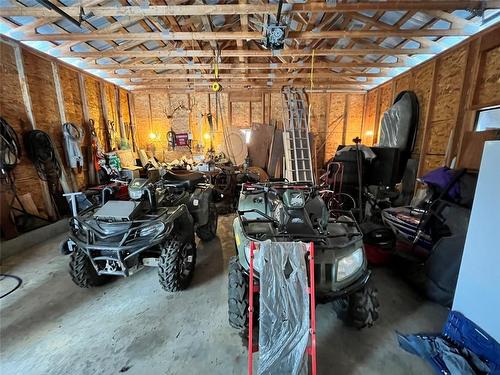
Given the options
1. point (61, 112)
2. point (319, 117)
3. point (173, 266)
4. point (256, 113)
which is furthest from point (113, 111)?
point (319, 117)

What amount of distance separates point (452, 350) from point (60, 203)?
6.32 meters

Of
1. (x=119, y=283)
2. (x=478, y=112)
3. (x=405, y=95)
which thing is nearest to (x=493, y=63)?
(x=478, y=112)

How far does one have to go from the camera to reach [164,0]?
12.2 ft

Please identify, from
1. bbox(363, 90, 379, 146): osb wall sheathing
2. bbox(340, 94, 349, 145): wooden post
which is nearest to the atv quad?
bbox(363, 90, 379, 146): osb wall sheathing

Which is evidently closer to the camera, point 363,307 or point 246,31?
point 363,307

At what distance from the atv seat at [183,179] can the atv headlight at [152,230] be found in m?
1.34

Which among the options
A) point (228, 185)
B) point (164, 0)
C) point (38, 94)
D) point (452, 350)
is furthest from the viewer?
point (228, 185)

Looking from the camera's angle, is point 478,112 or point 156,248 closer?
point 156,248

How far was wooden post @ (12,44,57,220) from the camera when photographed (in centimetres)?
406

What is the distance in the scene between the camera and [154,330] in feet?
6.61

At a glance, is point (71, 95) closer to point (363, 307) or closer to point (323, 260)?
point (323, 260)

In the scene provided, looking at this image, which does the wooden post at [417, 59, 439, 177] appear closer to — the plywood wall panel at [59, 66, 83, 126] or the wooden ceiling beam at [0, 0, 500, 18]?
the wooden ceiling beam at [0, 0, 500, 18]

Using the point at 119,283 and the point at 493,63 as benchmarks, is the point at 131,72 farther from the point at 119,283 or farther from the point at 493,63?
the point at 493,63

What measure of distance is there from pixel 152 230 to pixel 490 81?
5.29 metres
